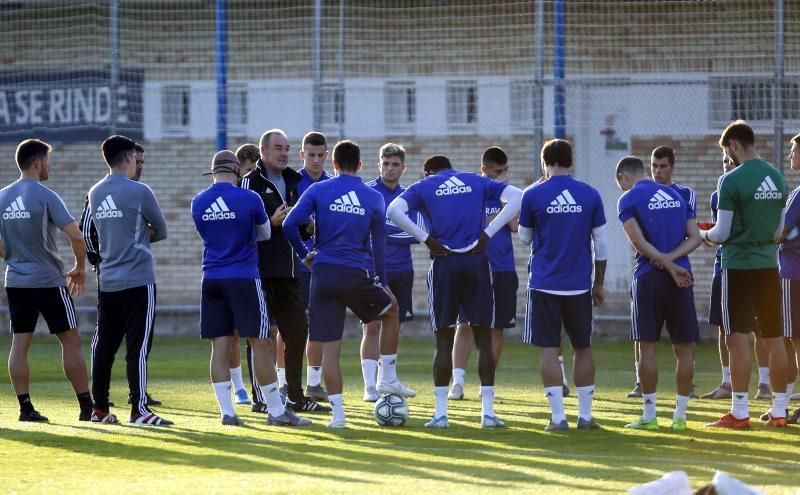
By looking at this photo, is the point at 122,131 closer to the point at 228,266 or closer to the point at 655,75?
the point at 655,75

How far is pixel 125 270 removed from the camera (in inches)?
400

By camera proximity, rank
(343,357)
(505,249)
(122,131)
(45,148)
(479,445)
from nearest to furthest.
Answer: (479,445), (45,148), (505,249), (343,357), (122,131)

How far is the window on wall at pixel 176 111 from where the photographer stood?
2094 cm

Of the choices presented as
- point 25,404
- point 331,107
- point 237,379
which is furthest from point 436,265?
point 331,107

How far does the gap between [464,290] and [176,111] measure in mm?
12072

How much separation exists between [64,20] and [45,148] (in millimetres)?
11278

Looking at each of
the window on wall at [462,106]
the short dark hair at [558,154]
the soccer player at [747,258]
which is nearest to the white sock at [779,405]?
the soccer player at [747,258]

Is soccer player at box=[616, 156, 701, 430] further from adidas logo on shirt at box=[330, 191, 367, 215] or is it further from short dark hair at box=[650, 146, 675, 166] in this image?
adidas logo on shirt at box=[330, 191, 367, 215]

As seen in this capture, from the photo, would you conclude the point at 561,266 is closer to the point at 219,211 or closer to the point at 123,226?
the point at 219,211

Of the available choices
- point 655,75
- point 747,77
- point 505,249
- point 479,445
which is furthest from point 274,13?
point 479,445

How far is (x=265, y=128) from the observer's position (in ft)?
65.8

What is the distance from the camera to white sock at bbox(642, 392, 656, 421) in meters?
9.85

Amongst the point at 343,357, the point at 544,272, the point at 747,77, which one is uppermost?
the point at 747,77

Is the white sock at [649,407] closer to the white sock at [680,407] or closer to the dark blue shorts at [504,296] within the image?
the white sock at [680,407]
